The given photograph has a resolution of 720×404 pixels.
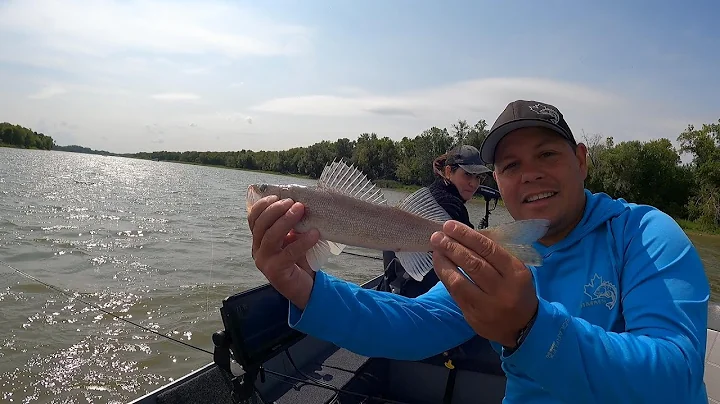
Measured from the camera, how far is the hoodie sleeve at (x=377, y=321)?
237 cm

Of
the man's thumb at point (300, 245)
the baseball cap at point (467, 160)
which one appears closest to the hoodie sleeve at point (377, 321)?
the man's thumb at point (300, 245)

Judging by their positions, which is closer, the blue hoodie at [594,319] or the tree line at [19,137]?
the blue hoodie at [594,319]

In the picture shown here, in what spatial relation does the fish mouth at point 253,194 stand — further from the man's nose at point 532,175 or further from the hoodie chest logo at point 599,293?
the hoodie chest logo at point 599,293

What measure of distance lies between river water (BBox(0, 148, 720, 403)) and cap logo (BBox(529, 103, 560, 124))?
2013mm

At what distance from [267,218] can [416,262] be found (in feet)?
2.88

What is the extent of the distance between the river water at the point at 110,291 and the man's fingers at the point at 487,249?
2.20 m

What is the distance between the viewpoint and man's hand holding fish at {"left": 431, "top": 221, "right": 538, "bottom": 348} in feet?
4.88

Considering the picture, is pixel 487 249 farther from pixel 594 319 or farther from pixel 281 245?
pixel 281 245

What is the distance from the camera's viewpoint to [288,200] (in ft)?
7.77

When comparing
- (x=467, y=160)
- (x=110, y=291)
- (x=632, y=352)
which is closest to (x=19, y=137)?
(x=110, y=291)

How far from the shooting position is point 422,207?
2566 millimetres

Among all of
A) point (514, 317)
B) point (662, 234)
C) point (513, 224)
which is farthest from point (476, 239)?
point (662, 234)

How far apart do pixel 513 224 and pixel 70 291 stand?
11.1 m

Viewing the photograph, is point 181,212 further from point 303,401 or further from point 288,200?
point 288,200
